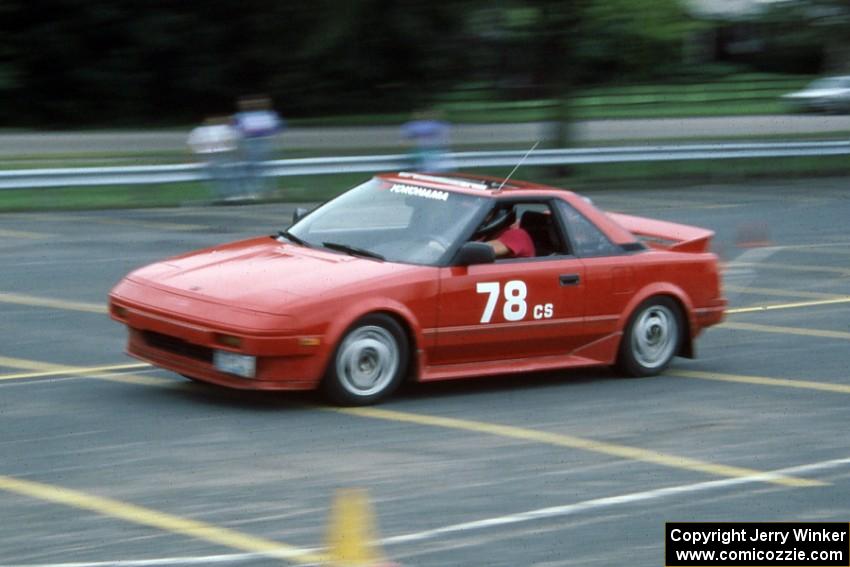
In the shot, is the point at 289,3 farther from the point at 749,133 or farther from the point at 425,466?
the point at 425,466

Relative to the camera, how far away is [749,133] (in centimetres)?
3850

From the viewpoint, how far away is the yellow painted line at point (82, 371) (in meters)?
9.29

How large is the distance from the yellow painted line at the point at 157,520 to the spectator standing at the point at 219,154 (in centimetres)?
1417

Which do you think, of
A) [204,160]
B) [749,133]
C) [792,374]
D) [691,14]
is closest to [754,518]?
[792,374]

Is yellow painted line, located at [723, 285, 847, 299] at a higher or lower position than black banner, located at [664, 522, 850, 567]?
higher

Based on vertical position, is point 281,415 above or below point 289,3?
below

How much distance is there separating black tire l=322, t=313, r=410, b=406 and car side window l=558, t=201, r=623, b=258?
5.40 ft

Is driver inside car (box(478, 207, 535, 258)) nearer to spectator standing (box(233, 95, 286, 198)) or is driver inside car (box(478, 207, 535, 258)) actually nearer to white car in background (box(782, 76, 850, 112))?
spectator standing (box(233, 95, 286, 198))

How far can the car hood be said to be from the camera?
27.5 feet

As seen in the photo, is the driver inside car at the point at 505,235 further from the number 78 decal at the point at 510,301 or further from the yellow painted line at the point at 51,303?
the yellow painted line at the point at 51,303

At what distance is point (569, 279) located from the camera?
9.56 metres

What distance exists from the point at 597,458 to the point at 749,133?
32117 mm

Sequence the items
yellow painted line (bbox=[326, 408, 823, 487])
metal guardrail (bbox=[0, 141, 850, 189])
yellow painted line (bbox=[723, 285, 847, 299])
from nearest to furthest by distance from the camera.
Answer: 1. yellow painted line (bbox=[326, 408, 823, 487])
2. yellow painted line (bbox=[723, 285, 847, 299])
3. metal guardrail (bbox=[0, 141, 850, 189])

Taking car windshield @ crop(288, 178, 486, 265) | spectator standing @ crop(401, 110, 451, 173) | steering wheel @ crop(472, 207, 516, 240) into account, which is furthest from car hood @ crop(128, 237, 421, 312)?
spectator standing @ crop(401, 110, 451, 173)
